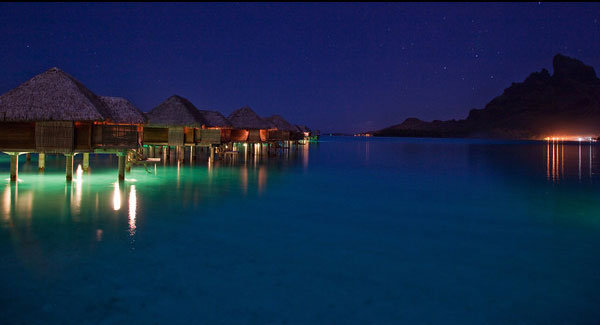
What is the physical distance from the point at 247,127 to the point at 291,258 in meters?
29.2

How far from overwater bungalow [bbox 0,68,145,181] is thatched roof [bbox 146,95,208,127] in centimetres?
1016

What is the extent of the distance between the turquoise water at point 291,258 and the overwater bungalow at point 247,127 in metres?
20.6

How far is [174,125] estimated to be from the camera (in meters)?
22.9

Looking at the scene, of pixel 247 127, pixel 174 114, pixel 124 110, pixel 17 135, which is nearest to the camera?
pixel 17 135

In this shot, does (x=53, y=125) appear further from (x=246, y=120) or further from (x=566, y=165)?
(x=566, y=165)

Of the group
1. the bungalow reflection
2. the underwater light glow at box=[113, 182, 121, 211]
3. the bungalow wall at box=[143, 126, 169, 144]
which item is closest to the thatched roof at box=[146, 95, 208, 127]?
the bungalow wall at box=[143, 126, 169, 144]

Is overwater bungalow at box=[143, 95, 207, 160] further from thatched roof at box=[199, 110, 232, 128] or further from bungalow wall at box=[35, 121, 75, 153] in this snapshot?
bungalow wall at box=[35, 121, 75, 153]

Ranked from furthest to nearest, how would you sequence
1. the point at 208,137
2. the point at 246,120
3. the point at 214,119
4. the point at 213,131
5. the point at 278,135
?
the point at 278,135, the point at 246,120, the point at 214,119, the point at 213,131, the point at 208,137

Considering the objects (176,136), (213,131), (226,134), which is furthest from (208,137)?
(226,134)

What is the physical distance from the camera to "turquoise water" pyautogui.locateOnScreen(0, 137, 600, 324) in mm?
4051

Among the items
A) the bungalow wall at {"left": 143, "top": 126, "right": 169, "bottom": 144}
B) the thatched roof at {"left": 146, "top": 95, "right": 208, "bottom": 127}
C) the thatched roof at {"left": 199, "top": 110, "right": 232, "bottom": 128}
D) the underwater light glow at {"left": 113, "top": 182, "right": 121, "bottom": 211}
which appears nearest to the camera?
the underwater light glow at {"left": 113, "top": 182, "right": 121, "bottom": 211}

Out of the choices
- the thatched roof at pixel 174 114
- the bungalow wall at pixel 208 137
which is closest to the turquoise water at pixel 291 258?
the bungalow wall at pixel 208 137

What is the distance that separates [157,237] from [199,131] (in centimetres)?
1785

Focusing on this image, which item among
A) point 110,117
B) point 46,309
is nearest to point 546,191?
point 46,309
